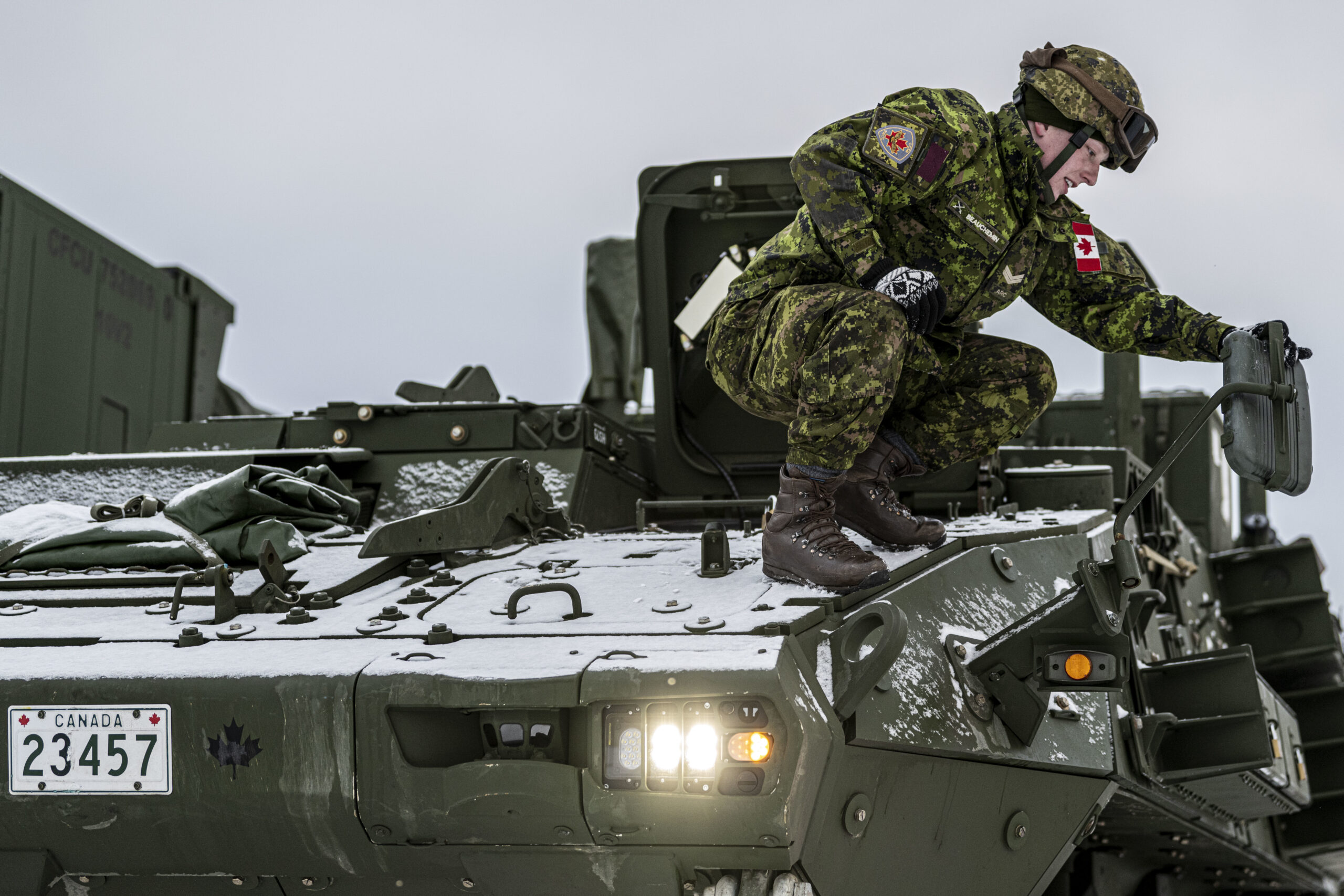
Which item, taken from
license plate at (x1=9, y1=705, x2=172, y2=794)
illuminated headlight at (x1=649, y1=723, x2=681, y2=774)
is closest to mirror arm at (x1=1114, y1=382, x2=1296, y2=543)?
illuminated headlight at (x1=649, y1=723, x2=681, y2=774)

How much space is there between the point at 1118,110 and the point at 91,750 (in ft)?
8.53

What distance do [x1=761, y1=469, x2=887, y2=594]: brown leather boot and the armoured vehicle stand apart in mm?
50

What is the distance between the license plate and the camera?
8.48ft

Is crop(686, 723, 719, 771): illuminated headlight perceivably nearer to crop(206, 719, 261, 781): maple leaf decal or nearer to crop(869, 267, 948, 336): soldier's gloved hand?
crop(206, 719, 261, 781): maple leaf decal

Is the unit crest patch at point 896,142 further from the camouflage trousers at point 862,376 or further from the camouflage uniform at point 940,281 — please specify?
the camouflage trousers at point 862,376

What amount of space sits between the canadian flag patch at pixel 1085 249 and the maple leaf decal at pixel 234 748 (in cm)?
231

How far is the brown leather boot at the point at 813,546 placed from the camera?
2844 millimetres

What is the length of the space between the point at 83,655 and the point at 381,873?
72cm

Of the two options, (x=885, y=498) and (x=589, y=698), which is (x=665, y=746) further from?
(x=885, y=498)

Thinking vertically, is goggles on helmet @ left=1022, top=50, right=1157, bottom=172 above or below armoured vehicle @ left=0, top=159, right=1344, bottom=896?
above

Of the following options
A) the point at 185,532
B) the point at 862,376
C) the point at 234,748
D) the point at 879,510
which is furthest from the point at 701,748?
the point at 185,532

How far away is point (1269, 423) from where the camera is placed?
305cm

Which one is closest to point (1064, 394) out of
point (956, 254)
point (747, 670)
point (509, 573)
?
point (956, 254)

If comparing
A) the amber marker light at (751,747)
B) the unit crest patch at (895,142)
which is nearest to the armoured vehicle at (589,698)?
the amber marker light at (751,747)
